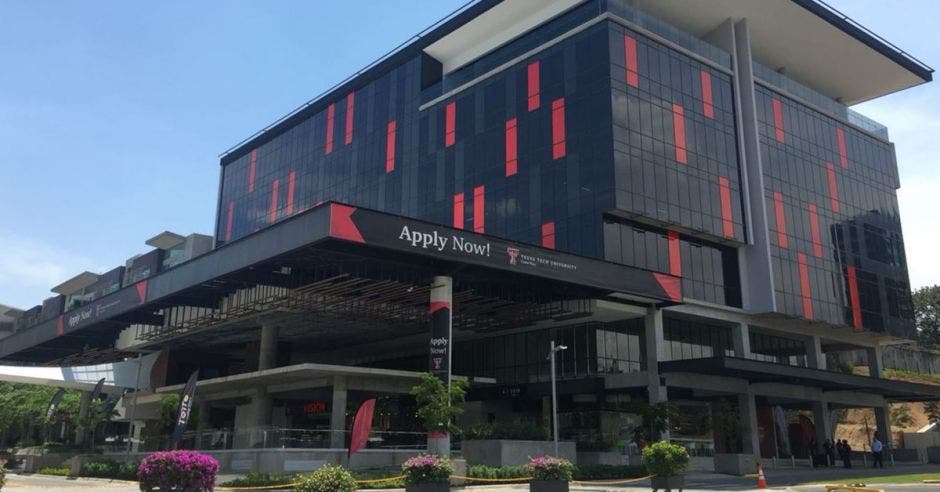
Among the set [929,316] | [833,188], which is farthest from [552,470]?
[929,316]

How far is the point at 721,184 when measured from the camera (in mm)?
54656

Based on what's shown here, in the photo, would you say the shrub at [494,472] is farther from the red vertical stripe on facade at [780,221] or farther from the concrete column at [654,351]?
the red vertical stripe on facade at [780,221]

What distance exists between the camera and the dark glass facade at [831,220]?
5719 centimetres

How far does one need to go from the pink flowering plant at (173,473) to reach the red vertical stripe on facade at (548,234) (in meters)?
34.9

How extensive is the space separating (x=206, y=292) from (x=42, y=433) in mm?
58756

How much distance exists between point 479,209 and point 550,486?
115 feet

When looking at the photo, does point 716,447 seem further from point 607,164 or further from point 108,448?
point 108,448

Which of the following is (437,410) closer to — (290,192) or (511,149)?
(511,149)

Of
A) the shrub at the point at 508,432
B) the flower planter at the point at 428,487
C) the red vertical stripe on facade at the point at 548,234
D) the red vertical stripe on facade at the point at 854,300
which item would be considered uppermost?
the red vertical stripe on facade at the point at 548,234

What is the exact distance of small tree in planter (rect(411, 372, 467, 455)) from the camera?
1353 inches

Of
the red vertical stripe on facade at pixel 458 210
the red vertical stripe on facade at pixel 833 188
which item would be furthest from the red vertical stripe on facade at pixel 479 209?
the red vertical stripe on facade at pixel 833 188

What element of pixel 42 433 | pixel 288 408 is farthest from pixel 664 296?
pixel 42 433

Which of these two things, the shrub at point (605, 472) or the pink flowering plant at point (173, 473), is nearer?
the pink flowering plant at point (173, 473)

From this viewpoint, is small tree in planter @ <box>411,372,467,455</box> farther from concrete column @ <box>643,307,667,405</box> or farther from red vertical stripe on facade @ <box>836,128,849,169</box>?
red vertical stripe on facade @ <box>836,128,849,169</box>
